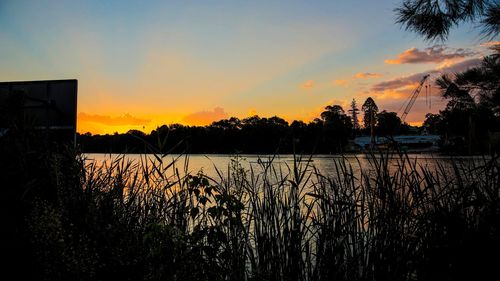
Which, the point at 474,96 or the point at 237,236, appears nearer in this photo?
the point at 237,236

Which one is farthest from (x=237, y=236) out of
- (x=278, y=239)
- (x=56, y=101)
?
(x=56, y=101)

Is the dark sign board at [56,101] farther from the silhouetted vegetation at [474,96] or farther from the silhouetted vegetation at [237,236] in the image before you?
the silhouetted vegetation at [474,96]

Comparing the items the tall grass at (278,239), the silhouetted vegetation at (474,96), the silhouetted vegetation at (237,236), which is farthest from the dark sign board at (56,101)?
the silhouetted vegetation at (474,96)

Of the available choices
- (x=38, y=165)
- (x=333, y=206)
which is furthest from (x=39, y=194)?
(x=333, y=206)

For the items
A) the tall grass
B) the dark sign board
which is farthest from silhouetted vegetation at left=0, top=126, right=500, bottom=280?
the dark sign board

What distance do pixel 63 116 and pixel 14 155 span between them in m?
3.12

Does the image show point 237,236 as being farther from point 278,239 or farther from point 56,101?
point 56,101

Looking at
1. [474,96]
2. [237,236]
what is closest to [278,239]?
Answer: [237,236]

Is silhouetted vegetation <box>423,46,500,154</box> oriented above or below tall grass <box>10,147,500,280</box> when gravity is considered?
above

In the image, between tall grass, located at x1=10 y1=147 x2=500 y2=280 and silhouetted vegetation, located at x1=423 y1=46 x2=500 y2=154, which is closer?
tall grass, located at x1=10 y1=147 x2=500 y2=280

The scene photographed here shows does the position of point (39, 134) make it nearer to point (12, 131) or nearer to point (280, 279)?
point (12, 131)

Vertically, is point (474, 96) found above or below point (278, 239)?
above

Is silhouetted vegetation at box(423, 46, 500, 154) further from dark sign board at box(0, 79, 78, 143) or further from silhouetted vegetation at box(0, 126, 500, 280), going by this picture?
dark sign board at box(0, 79, 78, 143)

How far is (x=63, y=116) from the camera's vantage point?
258 inches
